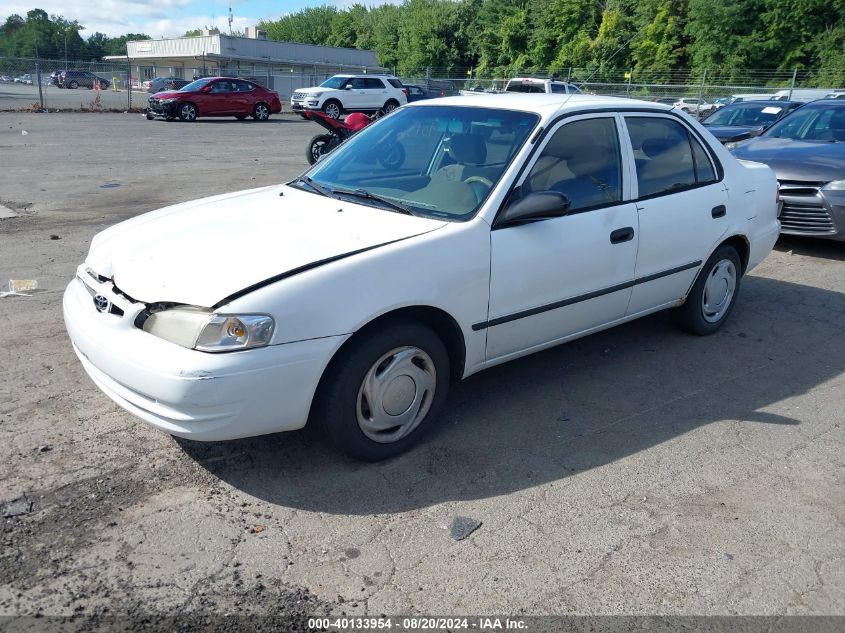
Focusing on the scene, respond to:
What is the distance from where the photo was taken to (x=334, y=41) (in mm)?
98875

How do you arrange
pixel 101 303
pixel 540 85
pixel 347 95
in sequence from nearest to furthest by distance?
pixel 101 303 → pixel 540 85 → pixel 347 95

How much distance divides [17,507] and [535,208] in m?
2.76

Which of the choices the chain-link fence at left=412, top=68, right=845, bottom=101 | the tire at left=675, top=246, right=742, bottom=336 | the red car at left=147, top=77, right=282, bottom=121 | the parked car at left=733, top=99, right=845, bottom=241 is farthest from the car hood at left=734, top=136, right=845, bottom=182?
the chain-link fence at left=412, top=68, right=845, bottom=101

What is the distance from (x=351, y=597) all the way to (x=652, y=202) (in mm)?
3137

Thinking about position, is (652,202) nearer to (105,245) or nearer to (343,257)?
(343,257)

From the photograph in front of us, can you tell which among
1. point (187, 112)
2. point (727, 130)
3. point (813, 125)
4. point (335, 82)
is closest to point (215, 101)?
point (187, 112)

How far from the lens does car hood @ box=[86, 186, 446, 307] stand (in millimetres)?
3246

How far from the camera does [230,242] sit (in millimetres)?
3559

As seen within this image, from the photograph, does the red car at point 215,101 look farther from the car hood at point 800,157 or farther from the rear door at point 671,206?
the rear door at point 671,206

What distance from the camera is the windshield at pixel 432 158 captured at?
4.00m

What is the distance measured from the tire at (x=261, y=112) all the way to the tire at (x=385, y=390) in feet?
84.9

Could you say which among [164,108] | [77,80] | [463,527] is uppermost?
[77,80]

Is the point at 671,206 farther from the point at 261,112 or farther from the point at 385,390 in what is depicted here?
the point at 261,112

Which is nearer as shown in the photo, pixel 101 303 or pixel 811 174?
pixel 101 303
